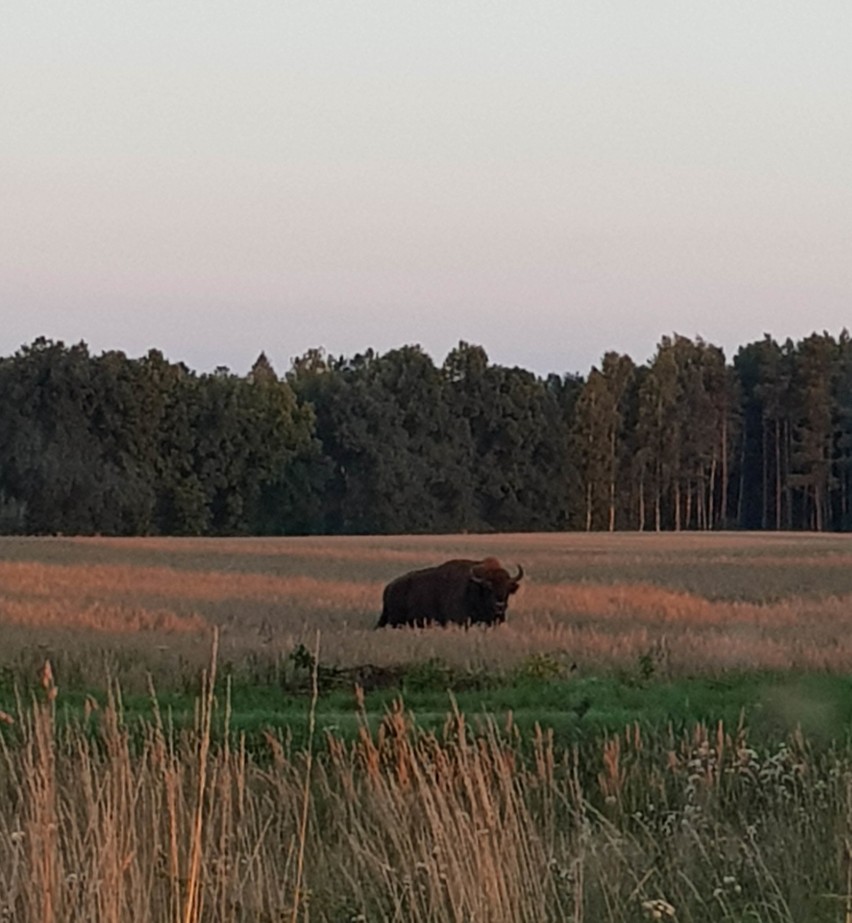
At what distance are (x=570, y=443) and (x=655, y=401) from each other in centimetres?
869

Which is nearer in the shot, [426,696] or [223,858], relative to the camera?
[223,858]

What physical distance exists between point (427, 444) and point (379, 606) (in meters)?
67.6

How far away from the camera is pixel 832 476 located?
344 ft

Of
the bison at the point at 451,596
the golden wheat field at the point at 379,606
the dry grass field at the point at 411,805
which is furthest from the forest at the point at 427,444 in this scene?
the dry grass field at the point at 411,805

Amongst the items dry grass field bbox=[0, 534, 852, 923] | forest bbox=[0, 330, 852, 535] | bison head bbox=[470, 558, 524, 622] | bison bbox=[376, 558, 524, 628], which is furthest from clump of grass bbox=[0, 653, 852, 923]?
forest bbox=[0, 330, 852, 535]

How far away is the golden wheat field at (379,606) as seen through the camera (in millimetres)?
18531

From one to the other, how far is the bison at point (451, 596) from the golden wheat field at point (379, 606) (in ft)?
1.94

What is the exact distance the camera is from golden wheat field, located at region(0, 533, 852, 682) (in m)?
18.5

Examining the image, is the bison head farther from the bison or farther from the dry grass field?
the dry grass field

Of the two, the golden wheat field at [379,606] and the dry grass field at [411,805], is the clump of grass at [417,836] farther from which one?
the golden wheat field at [379,606]

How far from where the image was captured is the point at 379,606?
96.2 feet

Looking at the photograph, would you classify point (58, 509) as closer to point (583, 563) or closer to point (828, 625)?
point (583, 563)

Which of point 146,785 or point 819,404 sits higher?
point 819,404

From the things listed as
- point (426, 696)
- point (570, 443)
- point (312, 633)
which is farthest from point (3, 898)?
point (570, 443)
